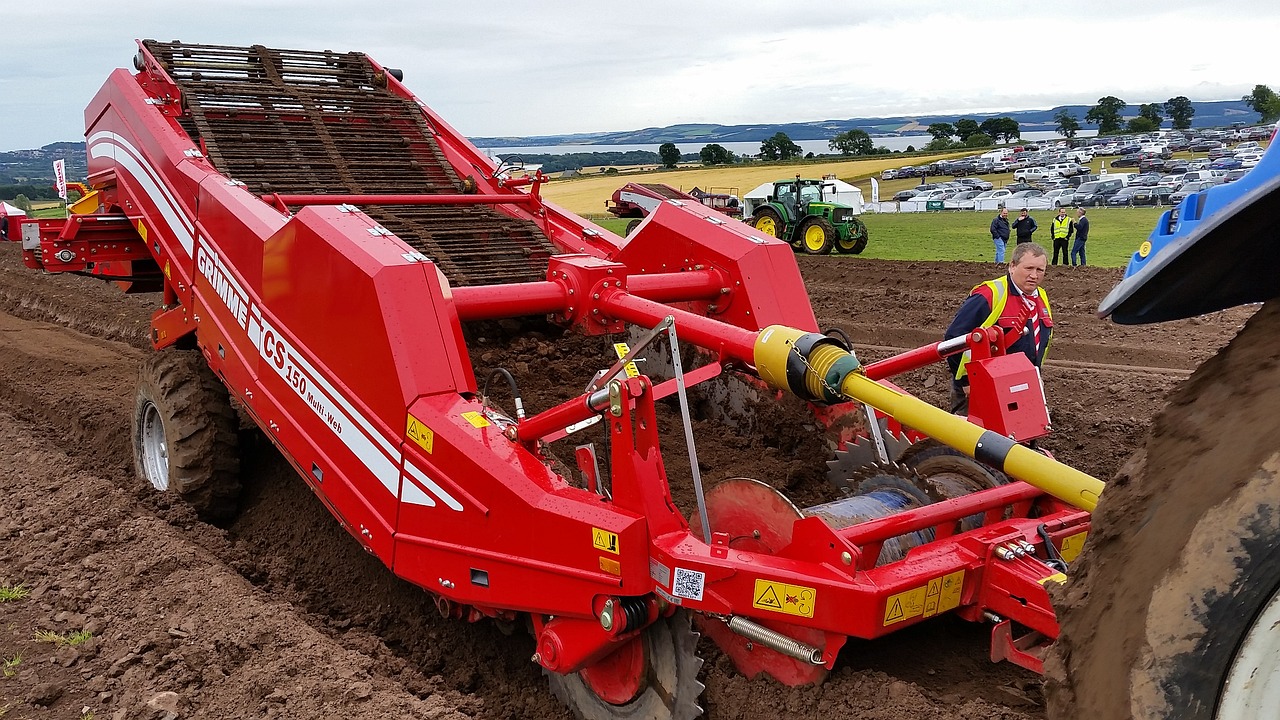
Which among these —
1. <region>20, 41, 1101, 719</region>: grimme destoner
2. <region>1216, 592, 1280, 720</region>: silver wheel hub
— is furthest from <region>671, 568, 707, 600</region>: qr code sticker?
<region>1216, 592, 1280, 720</region>: silver wheel hub

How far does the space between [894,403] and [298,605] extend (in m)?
3.12

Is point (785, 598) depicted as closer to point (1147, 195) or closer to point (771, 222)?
point (771, 222)

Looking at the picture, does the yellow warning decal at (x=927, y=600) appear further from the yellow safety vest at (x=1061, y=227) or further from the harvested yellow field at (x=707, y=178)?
the harvested yellow field at (x=707, y=178)

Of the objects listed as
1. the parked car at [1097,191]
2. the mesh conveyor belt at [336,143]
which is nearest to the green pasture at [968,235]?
the parked car at [1097,191]

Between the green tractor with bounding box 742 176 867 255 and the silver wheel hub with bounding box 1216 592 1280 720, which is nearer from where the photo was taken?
the silver wheel hub with bounding box 1216 592 1280 720

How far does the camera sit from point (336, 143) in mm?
6508

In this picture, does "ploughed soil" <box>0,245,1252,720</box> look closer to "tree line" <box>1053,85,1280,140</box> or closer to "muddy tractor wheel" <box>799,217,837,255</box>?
"muddy tractor wheel" <box>799,217,837,255</box>

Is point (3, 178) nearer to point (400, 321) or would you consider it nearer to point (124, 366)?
point (124, 366)

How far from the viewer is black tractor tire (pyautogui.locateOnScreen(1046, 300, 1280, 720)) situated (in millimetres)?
1576

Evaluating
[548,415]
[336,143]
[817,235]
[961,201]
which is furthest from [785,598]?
[961,201]

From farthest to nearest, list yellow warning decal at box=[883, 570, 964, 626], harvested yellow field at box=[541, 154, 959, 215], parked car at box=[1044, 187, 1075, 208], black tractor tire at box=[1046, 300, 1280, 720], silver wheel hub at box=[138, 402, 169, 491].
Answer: harvested yellow field at box=[541, 154, 959, 215], parked car at box=[1044, 187, 1075, 208], silver wheel hub at box=[138, 402, 169, 491], yellow warning decal at box=[883, 570, 964, 626], black tractor tire at box=[1046, 300, 1280, 720]

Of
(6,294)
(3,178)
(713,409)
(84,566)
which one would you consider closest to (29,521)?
(84,566)

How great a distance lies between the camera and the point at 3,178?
61.0m

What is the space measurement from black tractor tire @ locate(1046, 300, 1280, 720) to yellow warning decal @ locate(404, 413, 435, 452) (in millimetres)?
2382
